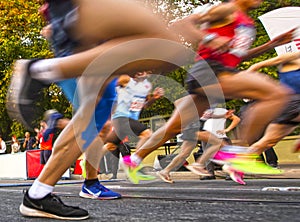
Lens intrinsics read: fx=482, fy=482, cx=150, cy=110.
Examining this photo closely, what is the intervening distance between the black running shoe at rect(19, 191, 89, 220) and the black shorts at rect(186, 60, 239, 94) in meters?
1.15

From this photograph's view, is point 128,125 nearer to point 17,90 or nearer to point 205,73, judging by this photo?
point 205,73

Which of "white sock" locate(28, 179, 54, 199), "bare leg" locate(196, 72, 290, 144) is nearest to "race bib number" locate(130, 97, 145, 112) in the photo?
"bare leg" locate(196, 72, 290, 144)

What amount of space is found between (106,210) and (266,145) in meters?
1.85

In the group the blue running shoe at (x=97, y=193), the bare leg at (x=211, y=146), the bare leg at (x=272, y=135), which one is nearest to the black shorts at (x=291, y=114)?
the bare leg at (x=272, y=135)

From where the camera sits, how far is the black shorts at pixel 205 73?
10.2 ft

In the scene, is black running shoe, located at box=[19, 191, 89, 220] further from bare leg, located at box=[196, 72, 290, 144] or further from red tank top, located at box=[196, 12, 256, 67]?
red tank top, located at box=[196, 12, 256, 67]

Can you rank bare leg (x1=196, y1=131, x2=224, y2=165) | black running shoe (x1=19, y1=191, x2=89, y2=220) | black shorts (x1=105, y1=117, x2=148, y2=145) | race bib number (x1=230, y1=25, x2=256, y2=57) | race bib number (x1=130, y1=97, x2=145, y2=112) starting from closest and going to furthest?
black running shoe (x1=19, y1=191, x2=89, y2=220), race bib number (x1=230, y1=25, x2=256, y2=57), bare leg (x1=196, y1=131, x2=224, y2=165), race bib number (x1=130, y1=97, x2=145, y2=112), black shorts (x1=105, y1=117, x2=148, y2=145)

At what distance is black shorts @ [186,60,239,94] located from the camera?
10.2 feet

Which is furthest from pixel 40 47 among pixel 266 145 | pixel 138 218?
pixel 138 218

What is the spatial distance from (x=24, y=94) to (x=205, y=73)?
126 cm

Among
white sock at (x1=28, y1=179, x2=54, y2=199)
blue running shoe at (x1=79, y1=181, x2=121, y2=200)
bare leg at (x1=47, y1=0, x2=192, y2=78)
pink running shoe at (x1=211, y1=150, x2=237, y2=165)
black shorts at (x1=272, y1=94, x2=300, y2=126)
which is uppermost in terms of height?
bare leg at (x1=47, y1=0, x2=192, y2=78)

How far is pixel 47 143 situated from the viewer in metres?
10.7

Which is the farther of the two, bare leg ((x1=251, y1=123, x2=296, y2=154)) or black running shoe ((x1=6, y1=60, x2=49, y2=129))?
bare leg ((x1=251, y1=123, x2=296, y2=154))

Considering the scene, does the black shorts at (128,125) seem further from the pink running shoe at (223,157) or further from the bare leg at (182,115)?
the pink running shoe at (223,157)
